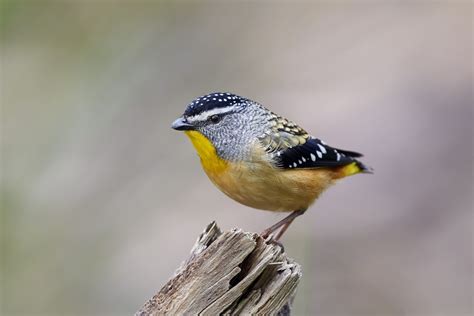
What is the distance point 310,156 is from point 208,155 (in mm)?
1193

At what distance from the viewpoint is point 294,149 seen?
8.30 meters

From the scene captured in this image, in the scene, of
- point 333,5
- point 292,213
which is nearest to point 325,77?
point 333,5

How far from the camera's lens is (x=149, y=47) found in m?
12.0

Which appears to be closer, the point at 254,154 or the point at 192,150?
the point at 254,154

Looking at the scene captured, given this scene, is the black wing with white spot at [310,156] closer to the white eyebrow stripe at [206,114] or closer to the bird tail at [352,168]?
the bird tail at [352,168]

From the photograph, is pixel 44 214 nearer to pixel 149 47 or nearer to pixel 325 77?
pixel 149 47

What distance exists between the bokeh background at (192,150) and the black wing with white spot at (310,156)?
2233 millimetres

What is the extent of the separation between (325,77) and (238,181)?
11195 millimetres

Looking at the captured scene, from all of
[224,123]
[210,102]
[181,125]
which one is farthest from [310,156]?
[181,125]

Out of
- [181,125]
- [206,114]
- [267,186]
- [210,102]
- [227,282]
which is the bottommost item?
[227,282]

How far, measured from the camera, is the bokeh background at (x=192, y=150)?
428 inches

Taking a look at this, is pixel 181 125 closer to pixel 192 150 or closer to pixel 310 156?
pixel 310 156

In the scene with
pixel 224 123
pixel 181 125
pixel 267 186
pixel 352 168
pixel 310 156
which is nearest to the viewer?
pixel 181 125

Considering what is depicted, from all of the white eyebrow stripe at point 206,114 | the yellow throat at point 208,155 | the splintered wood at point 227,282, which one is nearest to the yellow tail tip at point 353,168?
the white eyebrow stripe at point 206,114
